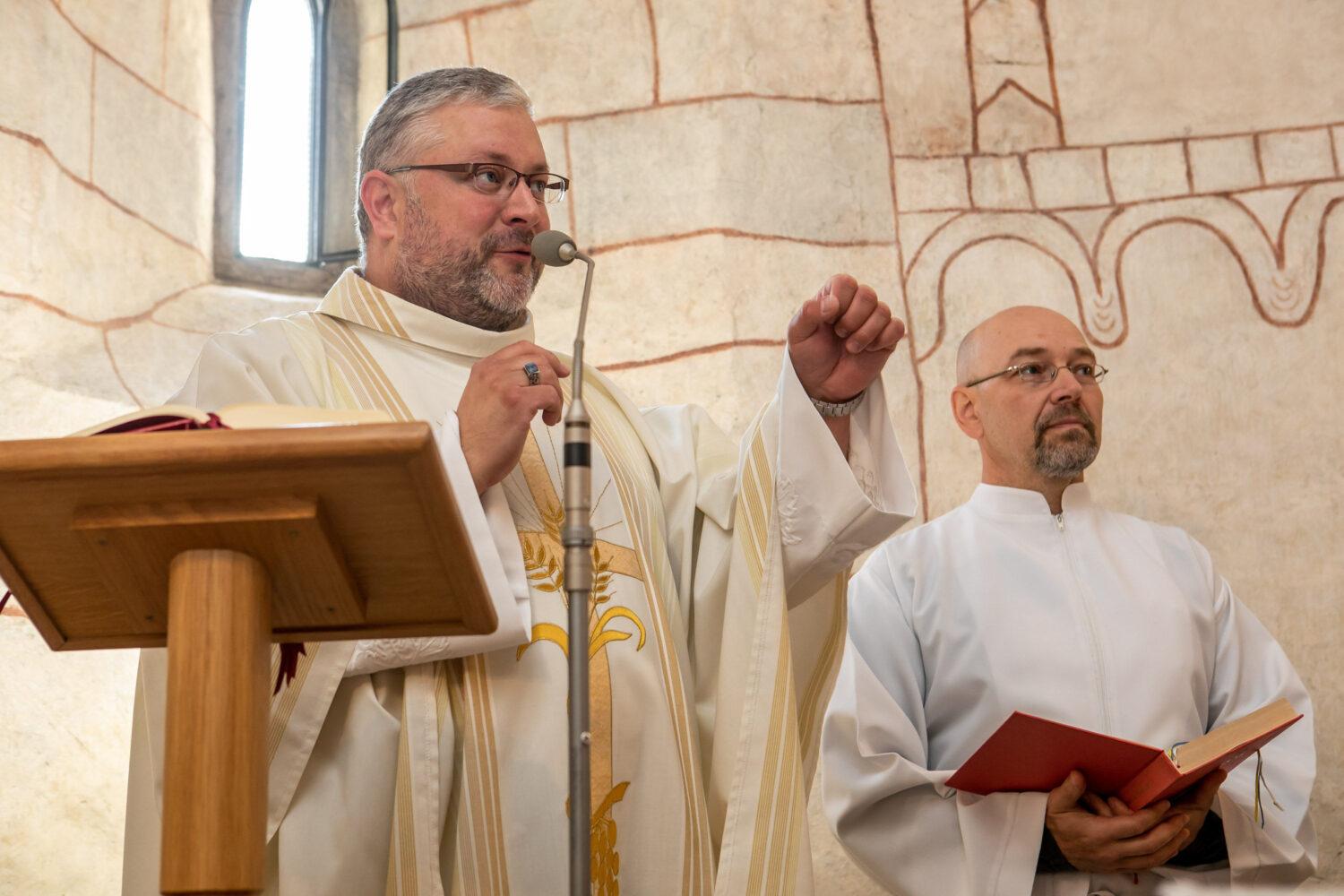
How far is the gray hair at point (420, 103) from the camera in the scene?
3277 mm

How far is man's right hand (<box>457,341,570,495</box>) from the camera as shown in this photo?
2.55 m

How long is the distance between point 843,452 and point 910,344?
2.46 m

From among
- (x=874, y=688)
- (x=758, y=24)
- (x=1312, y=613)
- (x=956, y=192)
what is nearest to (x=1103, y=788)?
(x=874, y=688)

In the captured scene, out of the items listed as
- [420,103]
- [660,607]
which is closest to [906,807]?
[660,607]

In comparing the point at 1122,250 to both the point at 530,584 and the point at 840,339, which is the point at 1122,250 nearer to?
the point at 840,339

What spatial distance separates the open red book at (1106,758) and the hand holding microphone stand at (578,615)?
1201mm

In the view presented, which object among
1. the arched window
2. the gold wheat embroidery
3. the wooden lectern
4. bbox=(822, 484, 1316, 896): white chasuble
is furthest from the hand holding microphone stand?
the arched window

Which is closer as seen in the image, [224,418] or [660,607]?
→ [224,418]

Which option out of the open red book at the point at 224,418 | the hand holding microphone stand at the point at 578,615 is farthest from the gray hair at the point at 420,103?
the open red book at the point at 224,418

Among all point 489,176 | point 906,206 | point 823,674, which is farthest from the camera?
point 906,206

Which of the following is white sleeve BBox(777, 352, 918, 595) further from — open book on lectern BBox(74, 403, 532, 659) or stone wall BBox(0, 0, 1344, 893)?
stone wall BBox(0, 0, 1344, 893)

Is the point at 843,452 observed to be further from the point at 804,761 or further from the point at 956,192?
the point at 956,192

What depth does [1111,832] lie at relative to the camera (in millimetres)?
3291

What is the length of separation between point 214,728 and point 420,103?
1910 millimetres
